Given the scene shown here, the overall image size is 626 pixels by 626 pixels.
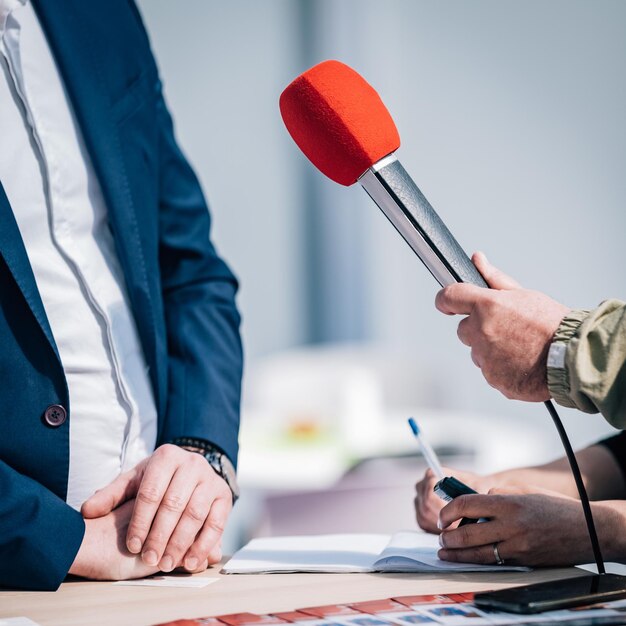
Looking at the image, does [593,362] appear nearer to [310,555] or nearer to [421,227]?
[421,227]

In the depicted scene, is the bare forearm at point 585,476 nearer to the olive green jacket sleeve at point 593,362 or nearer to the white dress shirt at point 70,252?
the olive green jacket sleeve at point 593,362

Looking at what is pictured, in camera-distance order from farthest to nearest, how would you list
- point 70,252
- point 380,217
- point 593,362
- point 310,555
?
point 380,217 → point 70,252 → point 310,555 → point 593,362

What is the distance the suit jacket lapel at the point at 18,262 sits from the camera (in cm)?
109

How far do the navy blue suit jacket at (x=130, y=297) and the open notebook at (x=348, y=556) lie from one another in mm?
175

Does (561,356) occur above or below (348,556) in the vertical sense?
above

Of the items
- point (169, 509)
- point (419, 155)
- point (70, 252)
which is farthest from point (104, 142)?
point (419, 155)

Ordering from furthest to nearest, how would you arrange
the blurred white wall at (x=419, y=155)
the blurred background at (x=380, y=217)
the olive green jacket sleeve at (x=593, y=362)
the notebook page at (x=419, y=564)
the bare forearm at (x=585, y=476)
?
the blurred white wall at (x=419, y=155), the blurred background at (x=380, y=217), the bare forearm at (x=585, y=476), the notebook page at (x=419, y=564), the olive green jacket sleeve at (x=593, y=362)

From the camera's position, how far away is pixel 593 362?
2.95 feet

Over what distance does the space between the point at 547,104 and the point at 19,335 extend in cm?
374

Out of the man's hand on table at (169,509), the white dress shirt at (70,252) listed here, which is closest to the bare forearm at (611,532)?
the man's hand on table at (169,509)

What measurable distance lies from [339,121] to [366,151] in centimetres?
7

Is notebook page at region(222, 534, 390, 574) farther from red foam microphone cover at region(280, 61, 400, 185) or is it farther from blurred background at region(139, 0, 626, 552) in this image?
blurred background at region(139, 0, 626, 552)

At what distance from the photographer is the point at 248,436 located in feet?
10.4

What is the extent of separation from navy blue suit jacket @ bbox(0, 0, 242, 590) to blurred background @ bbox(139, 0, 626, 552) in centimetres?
128
